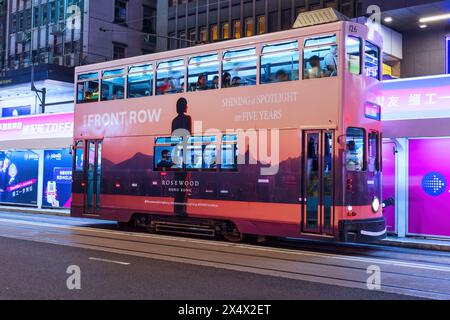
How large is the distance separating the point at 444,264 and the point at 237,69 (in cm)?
615

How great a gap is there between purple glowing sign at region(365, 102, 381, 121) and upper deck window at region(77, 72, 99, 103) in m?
7.99

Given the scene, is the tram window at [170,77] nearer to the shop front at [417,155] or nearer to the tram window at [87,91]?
the tram window at [87,91]

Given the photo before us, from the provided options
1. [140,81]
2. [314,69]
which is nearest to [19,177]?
[140,81]

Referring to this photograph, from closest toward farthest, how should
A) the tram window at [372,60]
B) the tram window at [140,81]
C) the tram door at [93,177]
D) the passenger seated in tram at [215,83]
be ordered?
1. the tram window at [372,60]
2. the passenger seated in tram at [215,83]
3. the tram window at [140,81]
4. the tram door at [93,177]

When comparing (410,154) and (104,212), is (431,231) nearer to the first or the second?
(410,154)

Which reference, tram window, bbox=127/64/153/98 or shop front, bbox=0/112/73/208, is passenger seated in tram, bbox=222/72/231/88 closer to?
tram window, bbox=127/64/153/98

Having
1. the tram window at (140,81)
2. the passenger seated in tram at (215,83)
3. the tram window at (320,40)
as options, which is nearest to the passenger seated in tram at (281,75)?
the tram window at (320,40)

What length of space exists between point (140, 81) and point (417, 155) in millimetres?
7775

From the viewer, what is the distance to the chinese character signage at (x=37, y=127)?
76.1 ft

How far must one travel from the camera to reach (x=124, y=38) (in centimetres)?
4938

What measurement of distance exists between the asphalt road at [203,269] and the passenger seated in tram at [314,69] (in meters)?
3.76

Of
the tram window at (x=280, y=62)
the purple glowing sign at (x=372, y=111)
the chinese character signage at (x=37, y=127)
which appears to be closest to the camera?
the purple glowing sign at (x=372, y=111)

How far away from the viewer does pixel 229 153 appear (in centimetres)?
1277
